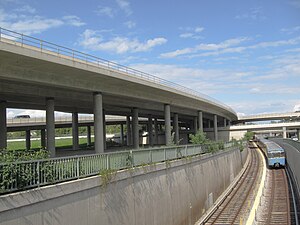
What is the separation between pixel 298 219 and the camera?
23703 mm

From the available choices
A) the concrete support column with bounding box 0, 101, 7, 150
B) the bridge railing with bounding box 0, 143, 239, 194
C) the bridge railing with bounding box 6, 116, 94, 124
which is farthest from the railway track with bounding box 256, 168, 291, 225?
the bridge railing with bounding box 6, 116, 94, 124

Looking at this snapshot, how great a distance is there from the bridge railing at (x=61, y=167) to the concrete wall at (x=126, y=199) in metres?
0.47

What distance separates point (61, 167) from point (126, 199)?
4033 mm

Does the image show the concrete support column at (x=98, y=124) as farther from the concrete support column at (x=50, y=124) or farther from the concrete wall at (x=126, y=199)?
the concrete wall at (x=126, y=199)

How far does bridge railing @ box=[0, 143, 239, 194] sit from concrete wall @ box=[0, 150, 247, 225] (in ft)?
1.53

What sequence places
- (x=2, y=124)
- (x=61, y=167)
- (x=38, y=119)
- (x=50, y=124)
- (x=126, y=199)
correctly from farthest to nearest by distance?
(x=38, y=119) → (x=2, y=124) → (x=50, y=124) → (x=126, y=199) → (x=61, y=167)

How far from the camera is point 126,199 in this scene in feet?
48.0

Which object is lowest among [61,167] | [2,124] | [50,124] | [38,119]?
[61,167]

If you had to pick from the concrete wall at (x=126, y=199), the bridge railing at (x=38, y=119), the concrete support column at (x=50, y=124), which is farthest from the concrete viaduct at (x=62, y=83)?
the bridge railing at (x=38, y=119)

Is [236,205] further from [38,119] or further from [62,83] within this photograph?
[38,119]

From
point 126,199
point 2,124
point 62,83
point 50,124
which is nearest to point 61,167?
point 126,199

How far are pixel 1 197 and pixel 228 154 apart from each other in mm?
36461

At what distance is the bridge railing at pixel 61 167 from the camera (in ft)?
31.3

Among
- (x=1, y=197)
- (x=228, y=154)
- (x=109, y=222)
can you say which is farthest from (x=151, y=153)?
(x=228, y=154)
